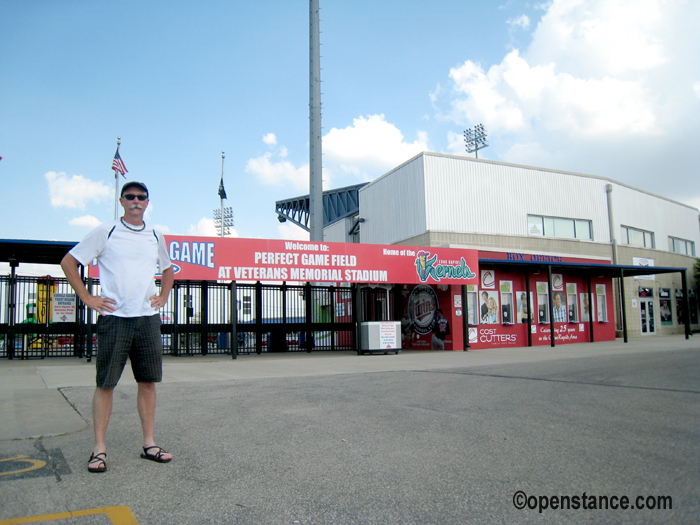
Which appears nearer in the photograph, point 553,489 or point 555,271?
point 553,489

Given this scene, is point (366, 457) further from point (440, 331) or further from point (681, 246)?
point (681, 246)

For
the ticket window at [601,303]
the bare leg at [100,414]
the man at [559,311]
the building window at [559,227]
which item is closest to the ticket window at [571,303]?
the man at [559,311]

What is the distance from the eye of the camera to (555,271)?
2317cm

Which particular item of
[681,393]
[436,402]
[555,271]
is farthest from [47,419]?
[555,271]

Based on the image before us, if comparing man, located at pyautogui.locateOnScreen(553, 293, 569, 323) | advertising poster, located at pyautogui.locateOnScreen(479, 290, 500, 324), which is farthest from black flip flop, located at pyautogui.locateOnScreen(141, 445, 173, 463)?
man, located at pyautogui.locateOnScreen(553, 293, 569, 323)

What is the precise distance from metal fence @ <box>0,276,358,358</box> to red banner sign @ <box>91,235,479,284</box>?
3.37 feet

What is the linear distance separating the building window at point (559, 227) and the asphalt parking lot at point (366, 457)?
20538 millimetres

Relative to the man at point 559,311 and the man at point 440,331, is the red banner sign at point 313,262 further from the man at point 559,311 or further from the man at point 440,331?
the man at point 559,311

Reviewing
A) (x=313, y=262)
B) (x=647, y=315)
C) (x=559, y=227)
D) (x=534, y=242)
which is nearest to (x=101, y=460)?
(x=313, y=262)

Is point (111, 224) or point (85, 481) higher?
point (111, 224)

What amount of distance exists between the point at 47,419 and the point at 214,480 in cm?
→ 310

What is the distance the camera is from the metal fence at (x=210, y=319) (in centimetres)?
1573

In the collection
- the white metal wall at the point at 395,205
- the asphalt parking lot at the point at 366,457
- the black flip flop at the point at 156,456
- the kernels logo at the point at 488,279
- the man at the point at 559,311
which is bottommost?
the asphalt parking lot at the point at 366,457

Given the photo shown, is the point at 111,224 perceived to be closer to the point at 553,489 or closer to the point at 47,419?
the point at 47,419
